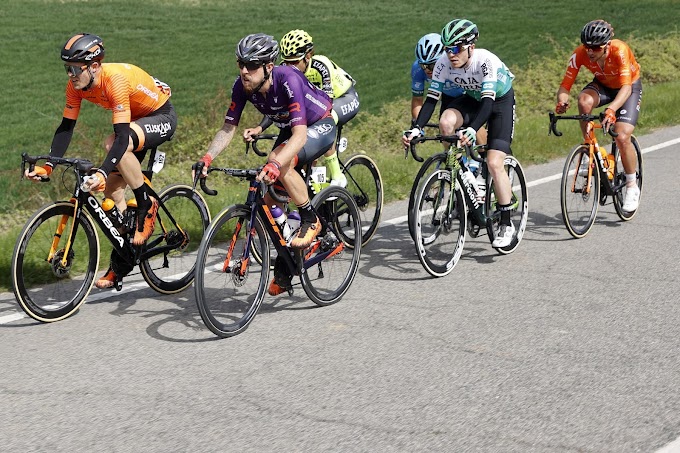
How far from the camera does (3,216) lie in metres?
11.2

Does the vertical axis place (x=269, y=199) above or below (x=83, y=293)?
above

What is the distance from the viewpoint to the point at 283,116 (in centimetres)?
703

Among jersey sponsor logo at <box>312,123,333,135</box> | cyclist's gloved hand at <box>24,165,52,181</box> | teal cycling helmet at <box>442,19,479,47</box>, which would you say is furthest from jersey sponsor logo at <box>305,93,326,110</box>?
cyclist's gloved hand at <box>24,165,52,181</box>

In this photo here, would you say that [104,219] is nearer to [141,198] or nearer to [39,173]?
[141,198]

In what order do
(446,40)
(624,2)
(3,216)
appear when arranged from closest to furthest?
(446,40), (3,216), (624,2)

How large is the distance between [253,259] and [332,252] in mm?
847

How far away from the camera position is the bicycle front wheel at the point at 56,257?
21.2 ft

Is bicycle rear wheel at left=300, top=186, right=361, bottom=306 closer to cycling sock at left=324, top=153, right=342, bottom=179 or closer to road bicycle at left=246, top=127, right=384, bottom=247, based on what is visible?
cycling sock at left=324, top=153, right=342, bottom=179

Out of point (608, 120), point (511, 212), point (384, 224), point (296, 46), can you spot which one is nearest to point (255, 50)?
point (296, 46)

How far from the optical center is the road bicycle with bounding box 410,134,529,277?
7766 mm

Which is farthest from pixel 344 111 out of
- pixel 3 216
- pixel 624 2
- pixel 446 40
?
pixel 624 2

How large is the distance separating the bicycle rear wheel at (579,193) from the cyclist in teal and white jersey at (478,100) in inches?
34.1

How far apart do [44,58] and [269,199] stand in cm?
2645

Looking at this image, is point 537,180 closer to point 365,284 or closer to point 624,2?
point 365,284
